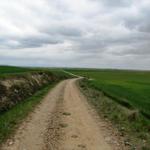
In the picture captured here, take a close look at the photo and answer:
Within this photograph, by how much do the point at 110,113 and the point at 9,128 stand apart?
7277 mm

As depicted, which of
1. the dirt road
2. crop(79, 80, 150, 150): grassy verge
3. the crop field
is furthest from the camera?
the crop field

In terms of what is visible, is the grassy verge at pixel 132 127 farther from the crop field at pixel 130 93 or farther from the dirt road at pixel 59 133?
the crop field at pixel 130 93

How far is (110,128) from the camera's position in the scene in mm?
13688

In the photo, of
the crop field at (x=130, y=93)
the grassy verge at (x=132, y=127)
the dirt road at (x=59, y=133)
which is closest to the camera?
the dirt road at (x=59, y=133)

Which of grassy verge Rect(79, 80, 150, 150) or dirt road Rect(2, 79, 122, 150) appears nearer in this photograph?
A: dirt road Rect(2, 79, 122, 150)

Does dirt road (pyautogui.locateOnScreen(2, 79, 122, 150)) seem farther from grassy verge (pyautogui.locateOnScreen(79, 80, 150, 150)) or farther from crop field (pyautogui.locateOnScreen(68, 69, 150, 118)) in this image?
crop field (pyautogui.locateOnScreen(68, 69, 150, 118))

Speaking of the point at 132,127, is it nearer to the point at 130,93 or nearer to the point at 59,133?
the point at 59,133

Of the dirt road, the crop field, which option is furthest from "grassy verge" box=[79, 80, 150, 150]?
the crop field

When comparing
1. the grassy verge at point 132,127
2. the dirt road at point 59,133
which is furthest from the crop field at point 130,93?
the dirt road at point 59,133

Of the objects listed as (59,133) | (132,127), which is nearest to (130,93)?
(132,127)

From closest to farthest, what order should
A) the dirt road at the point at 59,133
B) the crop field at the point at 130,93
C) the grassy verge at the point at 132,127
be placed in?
the dirt road at the point at 59,133 → the grassy verge at the point at 132,127 → the crop field at the point at 130,93

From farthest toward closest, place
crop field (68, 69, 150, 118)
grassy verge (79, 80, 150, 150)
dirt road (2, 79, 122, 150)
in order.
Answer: crop field (68, 69, 150, 118), grassy verge (79, 80, 150, 150), dirt road (2, 79, 122, 150)

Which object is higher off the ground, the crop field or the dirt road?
the dirt road

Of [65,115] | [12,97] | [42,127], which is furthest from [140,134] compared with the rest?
[12,97]
